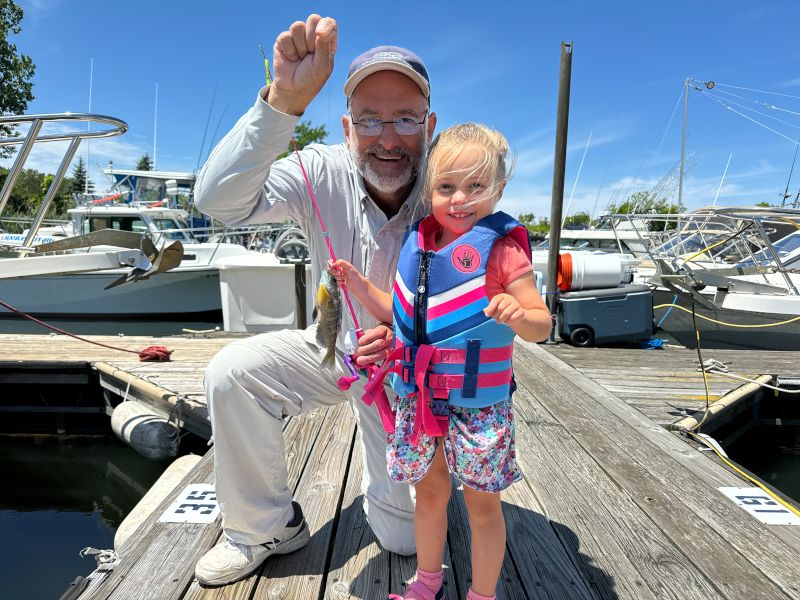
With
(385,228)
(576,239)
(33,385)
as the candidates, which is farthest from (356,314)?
(576,239)

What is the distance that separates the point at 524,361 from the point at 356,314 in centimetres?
404

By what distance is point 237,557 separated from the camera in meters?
1.96

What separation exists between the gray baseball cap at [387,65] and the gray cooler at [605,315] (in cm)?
543

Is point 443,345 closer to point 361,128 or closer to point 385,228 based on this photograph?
point 385,228

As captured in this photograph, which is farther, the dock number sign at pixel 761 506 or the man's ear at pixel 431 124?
the dock number sign at pixel 761 506

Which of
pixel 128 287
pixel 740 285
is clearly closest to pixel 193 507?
pixel 740 285

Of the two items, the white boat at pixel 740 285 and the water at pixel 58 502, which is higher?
the white boat at pixel 740 285

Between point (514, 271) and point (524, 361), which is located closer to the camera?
point (514, 271)

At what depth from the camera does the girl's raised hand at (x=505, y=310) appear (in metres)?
1.48

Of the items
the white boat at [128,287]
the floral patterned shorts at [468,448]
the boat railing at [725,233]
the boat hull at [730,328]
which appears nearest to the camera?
the floral patterned shorts at [468,448]

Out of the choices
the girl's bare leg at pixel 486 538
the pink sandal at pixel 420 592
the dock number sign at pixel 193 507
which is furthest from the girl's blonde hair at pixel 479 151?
the dock number sign at pixel 193 507

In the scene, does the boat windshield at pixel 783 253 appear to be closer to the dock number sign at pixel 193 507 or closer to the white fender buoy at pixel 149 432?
the white fender buoy at pixel 149 432

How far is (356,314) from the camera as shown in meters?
2.17

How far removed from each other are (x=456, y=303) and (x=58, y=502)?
5.42 metres
